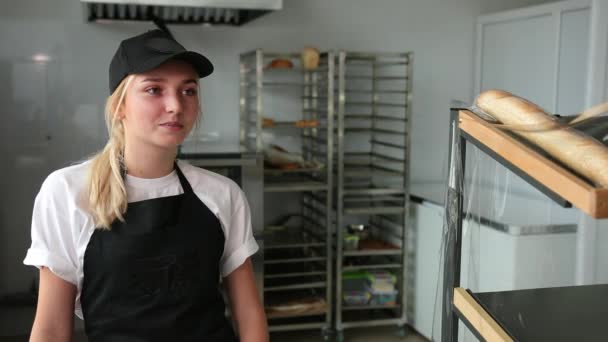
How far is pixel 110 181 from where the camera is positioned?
156 cm

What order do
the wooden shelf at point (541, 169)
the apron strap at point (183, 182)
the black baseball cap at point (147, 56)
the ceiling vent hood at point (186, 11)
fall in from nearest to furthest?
the wooden shelf at point (541, 169), the black baseball cap at point (147, 56), the apron strap at point (183, 182), the ceiling vent hood at point (186, 11)

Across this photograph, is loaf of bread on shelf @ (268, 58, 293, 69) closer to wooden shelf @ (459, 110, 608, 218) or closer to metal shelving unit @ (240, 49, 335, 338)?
metal shelving unit @ (240, 49, 335, 338)

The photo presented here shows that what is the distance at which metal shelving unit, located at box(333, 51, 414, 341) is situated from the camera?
3652 millimetres

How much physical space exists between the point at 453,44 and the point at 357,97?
692 mm

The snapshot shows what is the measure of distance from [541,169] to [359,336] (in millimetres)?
3096

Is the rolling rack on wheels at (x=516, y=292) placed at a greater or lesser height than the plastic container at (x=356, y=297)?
greater

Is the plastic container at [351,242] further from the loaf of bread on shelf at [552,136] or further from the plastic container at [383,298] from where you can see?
the loaf of bread on shelf at [552,136]

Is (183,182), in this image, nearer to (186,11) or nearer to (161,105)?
(161,105)

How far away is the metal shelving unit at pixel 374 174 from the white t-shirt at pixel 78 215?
1.92m

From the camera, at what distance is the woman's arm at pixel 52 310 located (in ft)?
4.91

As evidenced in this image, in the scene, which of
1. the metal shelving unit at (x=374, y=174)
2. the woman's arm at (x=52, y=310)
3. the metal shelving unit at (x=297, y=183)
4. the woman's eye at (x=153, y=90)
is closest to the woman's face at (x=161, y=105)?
the woman's eye at (x=153, y=90)

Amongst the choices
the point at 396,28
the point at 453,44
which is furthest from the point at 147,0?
the point at 453,44

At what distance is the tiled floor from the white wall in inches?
45.4

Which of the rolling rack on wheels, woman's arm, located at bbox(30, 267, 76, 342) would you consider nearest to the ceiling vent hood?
woman's arm, located at bbox(30, 267, 76, 342)
